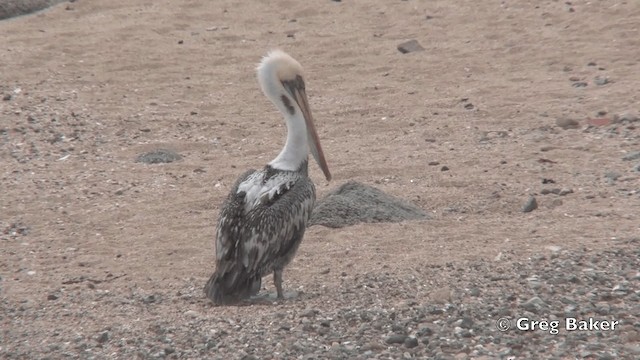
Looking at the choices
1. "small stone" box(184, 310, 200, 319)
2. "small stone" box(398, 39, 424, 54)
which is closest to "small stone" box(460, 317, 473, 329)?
"small stone" box(184, 310, 200, 319)

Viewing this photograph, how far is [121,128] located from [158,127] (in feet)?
1.13

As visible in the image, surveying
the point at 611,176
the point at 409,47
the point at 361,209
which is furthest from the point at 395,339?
the point at 409,47

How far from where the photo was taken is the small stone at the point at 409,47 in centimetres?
1276

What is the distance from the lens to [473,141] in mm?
10055

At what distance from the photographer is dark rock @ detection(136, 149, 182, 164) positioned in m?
10.2

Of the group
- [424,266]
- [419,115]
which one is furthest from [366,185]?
[419,115]

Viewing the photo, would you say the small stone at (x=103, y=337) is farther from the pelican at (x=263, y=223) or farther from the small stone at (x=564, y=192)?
the small stone at (x=564, y=192)

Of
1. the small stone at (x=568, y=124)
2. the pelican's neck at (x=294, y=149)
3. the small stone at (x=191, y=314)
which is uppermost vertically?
the pelican's neck at (x=294, y=149)

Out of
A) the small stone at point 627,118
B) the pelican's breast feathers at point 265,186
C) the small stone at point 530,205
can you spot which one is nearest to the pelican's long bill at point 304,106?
the pelican's breast feathers at point 265,186

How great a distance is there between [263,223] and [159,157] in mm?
3318

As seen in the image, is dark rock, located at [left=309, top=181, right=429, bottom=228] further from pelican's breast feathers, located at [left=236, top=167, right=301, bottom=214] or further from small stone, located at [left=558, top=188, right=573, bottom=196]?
small stone, located at [left=558, top=188, right=573, bottom=196]

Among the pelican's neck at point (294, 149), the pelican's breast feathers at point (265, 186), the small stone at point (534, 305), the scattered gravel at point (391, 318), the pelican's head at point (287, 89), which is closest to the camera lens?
the scattered gravel at point (391, 318)

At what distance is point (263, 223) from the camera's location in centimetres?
714

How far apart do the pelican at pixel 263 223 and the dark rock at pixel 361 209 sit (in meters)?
0.76
